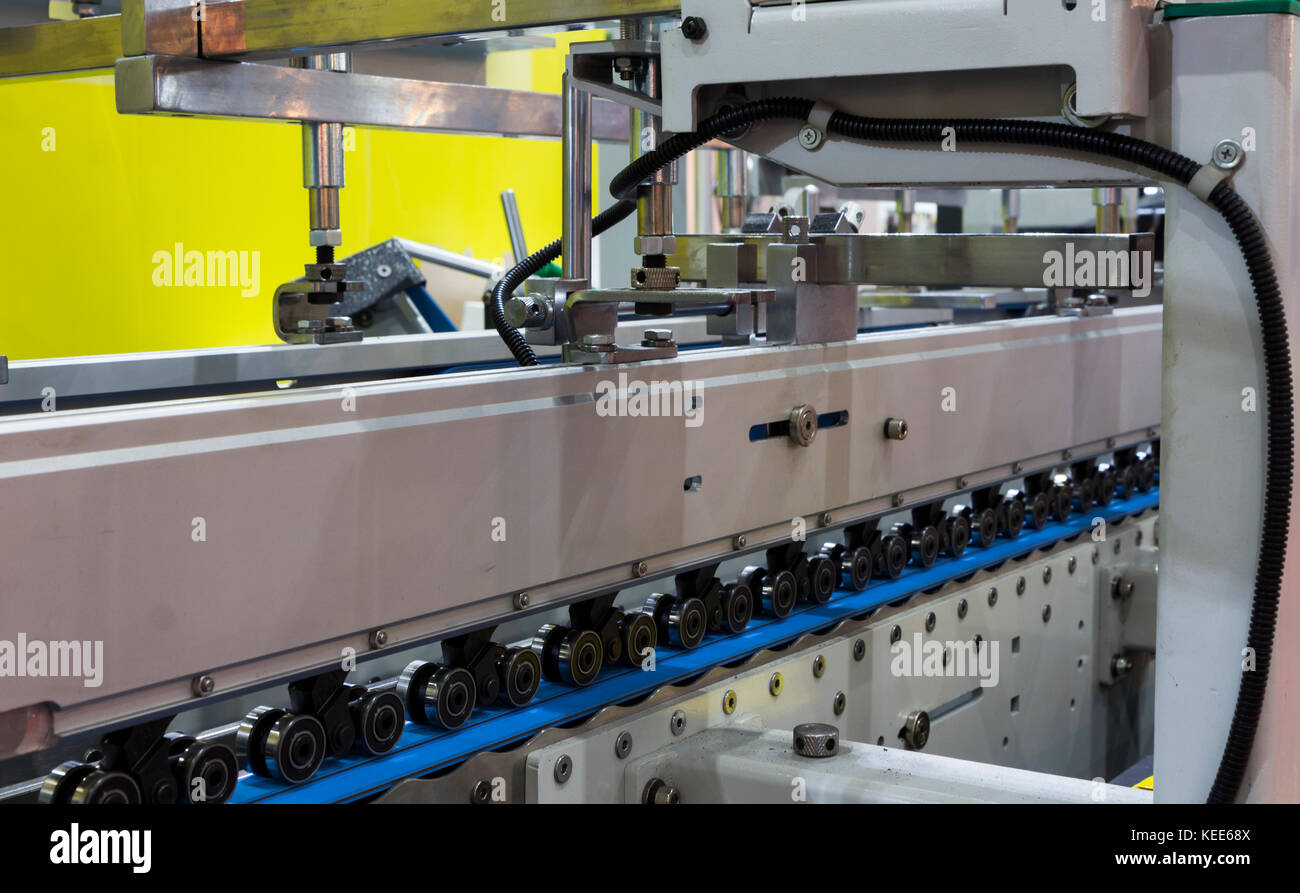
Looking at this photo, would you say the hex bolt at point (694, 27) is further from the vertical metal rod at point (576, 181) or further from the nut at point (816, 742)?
the nut at point (816, 742)

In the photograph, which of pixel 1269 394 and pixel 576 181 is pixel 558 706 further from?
pixel 1269 394

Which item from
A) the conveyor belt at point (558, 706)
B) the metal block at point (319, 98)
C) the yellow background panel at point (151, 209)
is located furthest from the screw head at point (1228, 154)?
the yellow background panel at point (151, 209)

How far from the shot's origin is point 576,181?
4.77 feet

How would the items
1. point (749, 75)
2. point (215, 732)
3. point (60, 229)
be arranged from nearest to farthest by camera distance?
point (749, 75)
point (215, 732)
point (60, 229)

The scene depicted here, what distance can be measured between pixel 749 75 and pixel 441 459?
0.41 meters

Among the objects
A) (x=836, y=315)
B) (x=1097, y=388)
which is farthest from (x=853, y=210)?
(x=1097, y=388)

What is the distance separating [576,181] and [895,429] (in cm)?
59

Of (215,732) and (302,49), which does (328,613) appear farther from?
(302,49)

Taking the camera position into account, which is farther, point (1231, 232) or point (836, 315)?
point (836, 315)

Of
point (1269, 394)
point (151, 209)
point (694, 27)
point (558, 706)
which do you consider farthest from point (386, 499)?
point (151, 209)

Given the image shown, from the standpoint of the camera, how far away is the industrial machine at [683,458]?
99 centimetres

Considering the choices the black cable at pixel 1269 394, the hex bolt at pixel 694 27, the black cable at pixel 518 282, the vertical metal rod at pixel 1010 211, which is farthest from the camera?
the vertical metal rod at pixel 1010 211

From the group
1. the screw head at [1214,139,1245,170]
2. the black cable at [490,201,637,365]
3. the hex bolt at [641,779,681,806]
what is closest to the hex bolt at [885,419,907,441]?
the black cable at [490,201,637,365]
